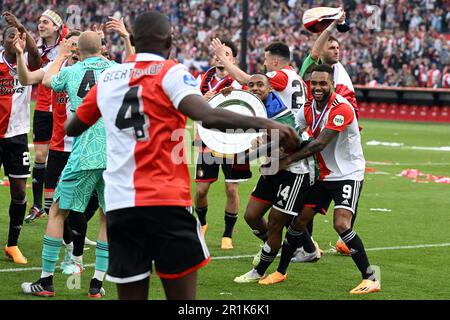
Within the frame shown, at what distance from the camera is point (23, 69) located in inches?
356

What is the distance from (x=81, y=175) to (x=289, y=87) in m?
3.00

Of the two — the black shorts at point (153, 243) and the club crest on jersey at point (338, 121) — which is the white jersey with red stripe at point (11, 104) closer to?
the club crest on jersey at point (338, 121)

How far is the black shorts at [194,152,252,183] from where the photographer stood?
38.7 ft

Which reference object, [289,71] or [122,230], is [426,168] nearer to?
[289,71]

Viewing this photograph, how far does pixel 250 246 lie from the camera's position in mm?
11430

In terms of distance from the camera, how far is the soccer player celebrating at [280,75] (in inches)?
408

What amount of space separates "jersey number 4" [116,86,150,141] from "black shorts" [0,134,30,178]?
15.5 ft

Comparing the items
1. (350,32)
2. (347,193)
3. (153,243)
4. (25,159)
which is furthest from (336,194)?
(350,32)

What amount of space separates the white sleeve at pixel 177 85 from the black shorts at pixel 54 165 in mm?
4886

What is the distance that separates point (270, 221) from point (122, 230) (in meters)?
3.78

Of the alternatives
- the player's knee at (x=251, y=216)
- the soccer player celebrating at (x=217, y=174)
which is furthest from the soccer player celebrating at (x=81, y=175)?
the soccer player celebrating at (x=217, y=174)

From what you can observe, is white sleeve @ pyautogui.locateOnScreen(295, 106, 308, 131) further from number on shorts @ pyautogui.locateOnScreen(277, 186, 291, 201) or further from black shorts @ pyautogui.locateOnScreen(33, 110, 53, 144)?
black shorts @ pyautogui.locateOnScreen(33, 110, 53, 144)

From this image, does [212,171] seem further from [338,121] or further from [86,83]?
[86,83]

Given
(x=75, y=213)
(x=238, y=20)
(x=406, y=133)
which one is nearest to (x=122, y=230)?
(x=75, y=213)
